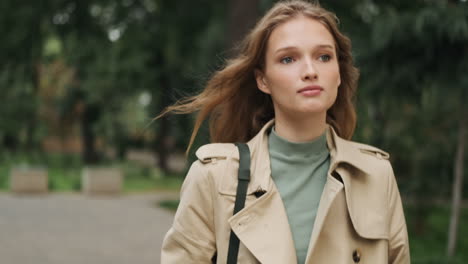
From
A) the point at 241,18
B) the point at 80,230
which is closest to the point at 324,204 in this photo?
the point at 241,18

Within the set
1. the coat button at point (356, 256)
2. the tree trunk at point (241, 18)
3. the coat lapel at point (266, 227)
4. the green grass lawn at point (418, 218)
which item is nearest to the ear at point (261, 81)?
the coat lapel at point (266, 227)

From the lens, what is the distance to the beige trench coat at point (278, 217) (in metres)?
2.02

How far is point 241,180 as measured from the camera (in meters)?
2.07

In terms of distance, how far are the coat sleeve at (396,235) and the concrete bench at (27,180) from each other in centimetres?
1683

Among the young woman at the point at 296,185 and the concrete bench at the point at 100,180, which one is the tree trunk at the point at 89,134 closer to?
the concrete bench at the point at 100,180

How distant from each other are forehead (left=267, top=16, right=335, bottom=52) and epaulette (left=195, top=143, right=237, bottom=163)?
36 centimetres

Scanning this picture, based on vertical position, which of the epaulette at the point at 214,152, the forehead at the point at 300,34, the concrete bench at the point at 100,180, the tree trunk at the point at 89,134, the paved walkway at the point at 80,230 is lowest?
the tree trunk at the point at 89,134

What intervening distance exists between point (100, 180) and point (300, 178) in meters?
16.9

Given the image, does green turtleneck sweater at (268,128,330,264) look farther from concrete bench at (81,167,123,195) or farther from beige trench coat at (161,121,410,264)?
concrete bench at (81,167,123,195)

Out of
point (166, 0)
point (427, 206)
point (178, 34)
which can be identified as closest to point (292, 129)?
point (427, 206)

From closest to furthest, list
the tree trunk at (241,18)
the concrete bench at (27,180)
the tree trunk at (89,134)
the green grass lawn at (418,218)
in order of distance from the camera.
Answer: the tree trunk at (241,18) < the green grass lawn at (418,218) < the concrete bench at (27,180) < the tree trunk at (89,134)

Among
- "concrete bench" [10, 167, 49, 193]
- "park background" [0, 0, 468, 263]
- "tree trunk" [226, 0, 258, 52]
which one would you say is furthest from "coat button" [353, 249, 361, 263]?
"concrete bench" [10, 167, 49, 193]

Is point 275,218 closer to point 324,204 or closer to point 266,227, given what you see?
point 266,227

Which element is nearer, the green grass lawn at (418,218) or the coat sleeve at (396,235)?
the coat sleeve at (396,235)
